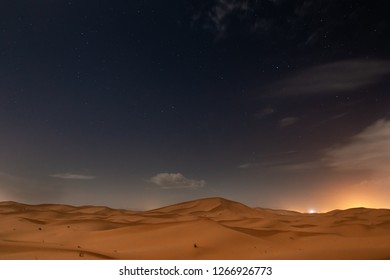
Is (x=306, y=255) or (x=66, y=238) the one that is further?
(x=66, y=238)

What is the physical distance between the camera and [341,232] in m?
10.5
